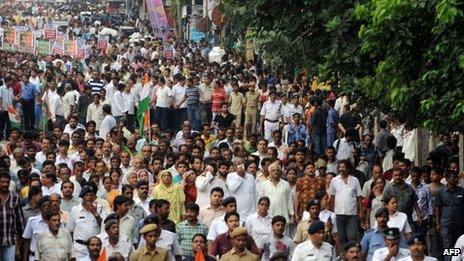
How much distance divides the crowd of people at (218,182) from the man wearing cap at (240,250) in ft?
0.05

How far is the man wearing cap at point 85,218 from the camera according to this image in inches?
654

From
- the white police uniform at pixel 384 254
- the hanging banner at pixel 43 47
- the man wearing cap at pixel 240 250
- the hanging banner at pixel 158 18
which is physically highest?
the hanging banner at pixel 158 18

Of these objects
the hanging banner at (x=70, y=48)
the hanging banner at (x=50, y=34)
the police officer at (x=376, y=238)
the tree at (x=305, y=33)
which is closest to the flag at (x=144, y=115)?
the tree at (x=305, y=33)

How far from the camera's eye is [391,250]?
14766 millimetres

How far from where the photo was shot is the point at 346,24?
778 inches

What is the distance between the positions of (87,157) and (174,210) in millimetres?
3351

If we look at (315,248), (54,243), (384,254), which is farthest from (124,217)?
(384,254)

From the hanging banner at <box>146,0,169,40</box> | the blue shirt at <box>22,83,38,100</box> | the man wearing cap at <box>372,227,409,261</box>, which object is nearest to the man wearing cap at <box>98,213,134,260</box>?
the man wearing cap at <box>372,227,409,261</box>

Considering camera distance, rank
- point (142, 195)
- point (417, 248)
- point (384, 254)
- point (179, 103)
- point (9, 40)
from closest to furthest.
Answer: point (417, 248)
point (384, 254)
point (142, 195)
point (179, 103)
point (9, 40)

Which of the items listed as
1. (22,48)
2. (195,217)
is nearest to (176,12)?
(22,48)

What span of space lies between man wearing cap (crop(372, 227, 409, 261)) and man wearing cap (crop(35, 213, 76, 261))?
2979 millimetres

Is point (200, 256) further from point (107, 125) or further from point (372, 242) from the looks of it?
point (107, 125)

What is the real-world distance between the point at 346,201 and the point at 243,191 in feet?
3.97

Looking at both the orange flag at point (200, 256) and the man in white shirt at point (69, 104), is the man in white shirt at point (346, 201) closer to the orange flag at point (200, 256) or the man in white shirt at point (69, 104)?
the orange flag at point (200, 256)
